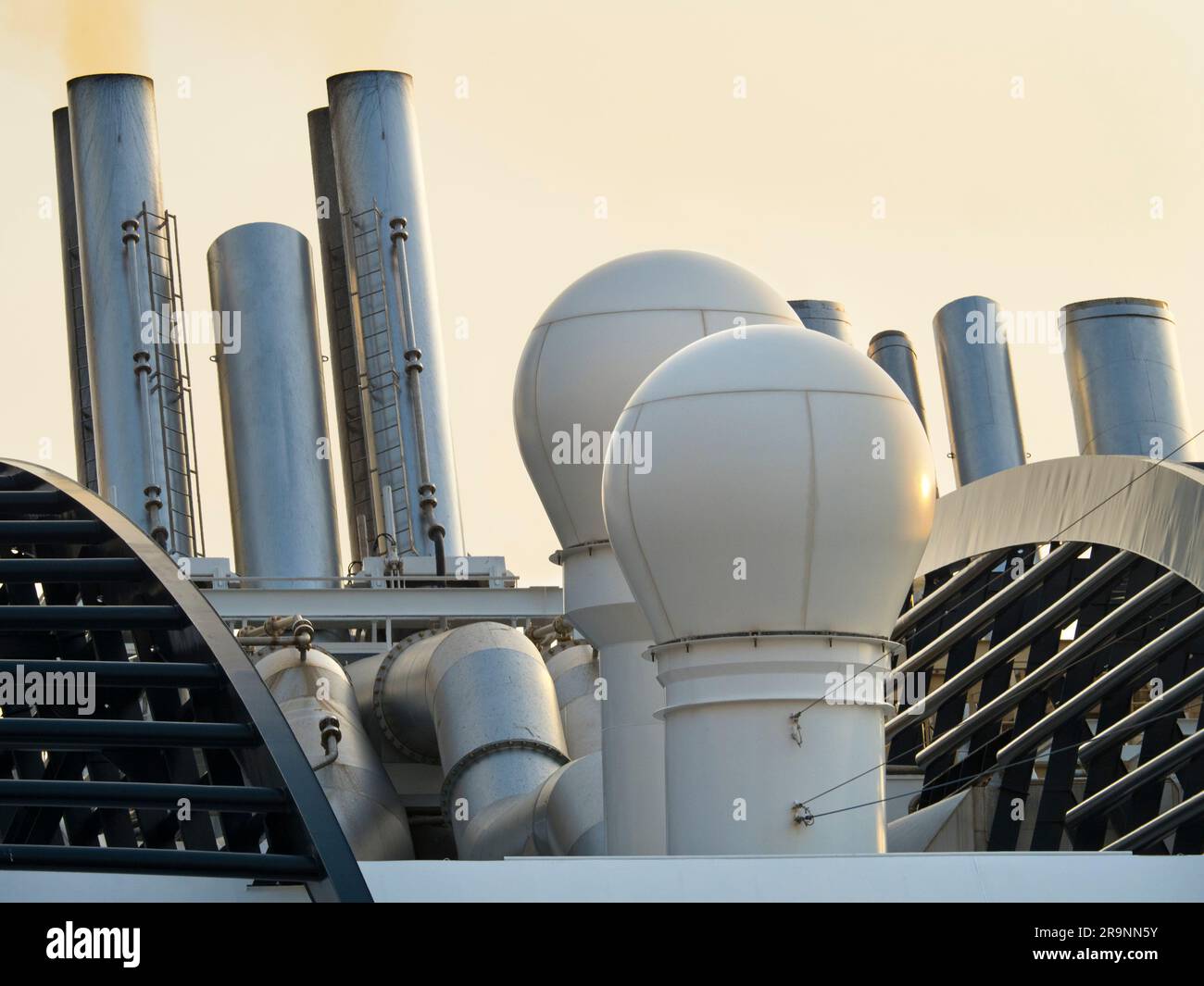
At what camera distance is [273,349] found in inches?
1706

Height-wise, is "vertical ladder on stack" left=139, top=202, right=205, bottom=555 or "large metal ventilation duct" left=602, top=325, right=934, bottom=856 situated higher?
"vertical ladder on stack" left=139, top=202, right=205, bottom=555

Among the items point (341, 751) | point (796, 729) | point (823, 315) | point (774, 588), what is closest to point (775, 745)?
point (796, 729)

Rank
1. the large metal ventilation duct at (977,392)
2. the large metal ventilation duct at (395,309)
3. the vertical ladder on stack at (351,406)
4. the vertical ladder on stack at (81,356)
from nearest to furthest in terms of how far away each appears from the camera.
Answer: the large metal ventilation duct at (395,309) → the vertical ladder on stack at (351,406) → the vertical ladder on stack at (81,356) → the large metal ventilation duct at (977,392)

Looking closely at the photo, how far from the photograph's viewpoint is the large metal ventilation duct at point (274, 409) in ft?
140

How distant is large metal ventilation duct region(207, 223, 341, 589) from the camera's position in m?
42.6

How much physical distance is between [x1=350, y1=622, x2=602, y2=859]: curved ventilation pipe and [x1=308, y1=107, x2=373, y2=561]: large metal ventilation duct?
17375 mm

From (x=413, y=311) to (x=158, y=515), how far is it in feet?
22.0

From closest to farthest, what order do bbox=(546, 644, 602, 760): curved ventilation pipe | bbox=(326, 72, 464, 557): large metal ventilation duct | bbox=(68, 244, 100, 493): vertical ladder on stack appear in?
bbox=(546, 644, 602, 760): curved ventilation pipe, bbox=(326, 72, 464, 557): large metal ventilation duct, bbox=(68, 244, 100, 493): vertical ladder on stack

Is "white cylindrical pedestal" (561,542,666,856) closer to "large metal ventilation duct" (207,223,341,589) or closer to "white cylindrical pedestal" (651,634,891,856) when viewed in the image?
"white cylindrical pedestal" (651,634,891,856)

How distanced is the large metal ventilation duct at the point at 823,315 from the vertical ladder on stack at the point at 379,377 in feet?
39.8

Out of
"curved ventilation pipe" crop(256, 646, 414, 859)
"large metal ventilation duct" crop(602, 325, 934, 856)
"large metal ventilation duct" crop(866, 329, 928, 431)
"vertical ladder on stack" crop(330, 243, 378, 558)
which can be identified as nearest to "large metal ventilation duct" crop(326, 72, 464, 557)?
"vertical ladder on stack" crop(330, 243, 378, 558)

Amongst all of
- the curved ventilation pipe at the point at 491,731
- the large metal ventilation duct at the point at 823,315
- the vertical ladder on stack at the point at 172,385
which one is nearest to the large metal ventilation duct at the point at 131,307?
the vertical ladder on stack at the point at 172,385

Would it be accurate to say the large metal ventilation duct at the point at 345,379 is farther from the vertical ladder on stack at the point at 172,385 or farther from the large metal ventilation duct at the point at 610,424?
the large metal ventilation duct at the point at 610,424
